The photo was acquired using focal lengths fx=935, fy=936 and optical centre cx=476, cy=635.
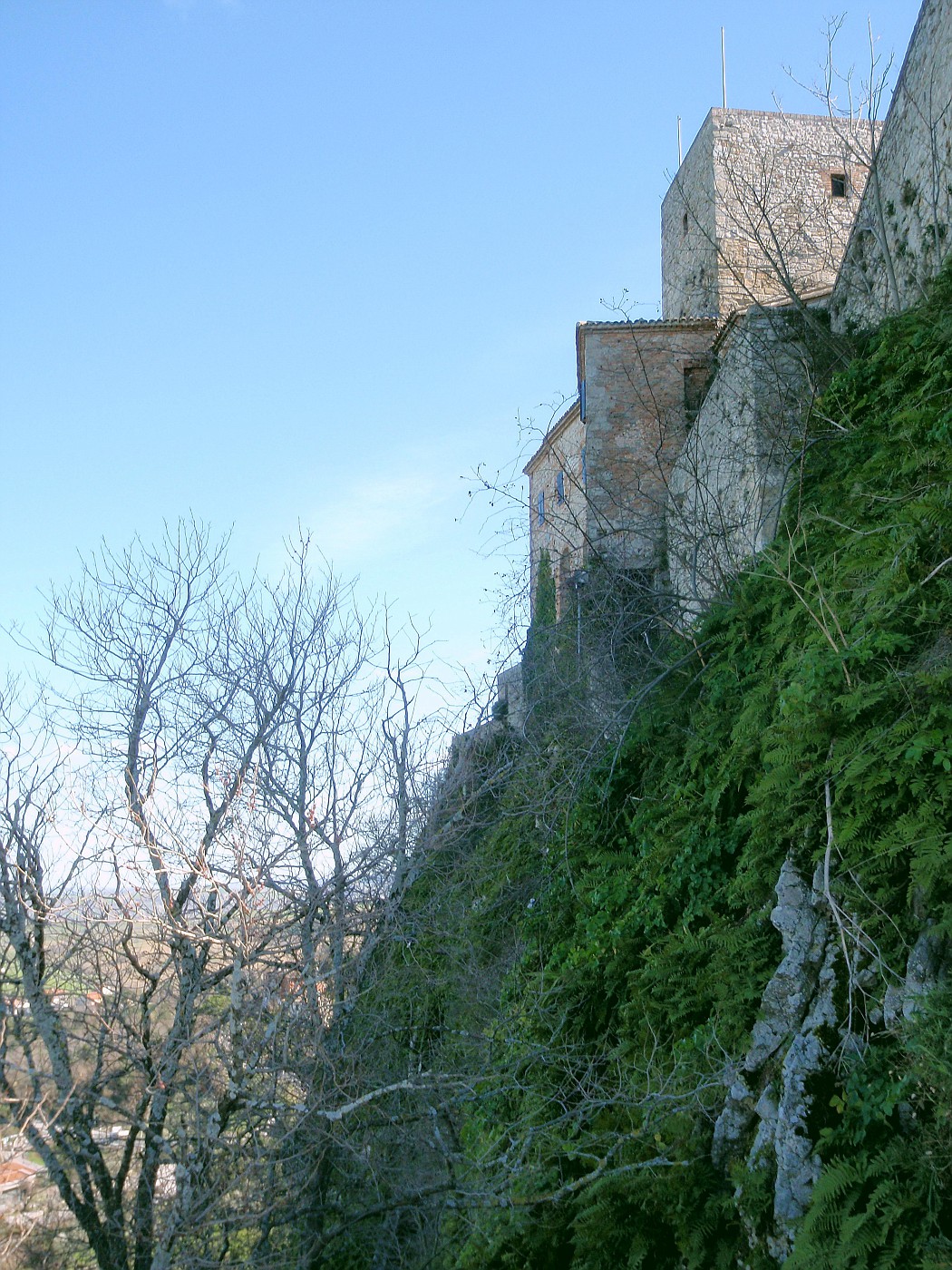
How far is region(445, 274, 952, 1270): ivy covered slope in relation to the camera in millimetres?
4266

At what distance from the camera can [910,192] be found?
29.2 feet

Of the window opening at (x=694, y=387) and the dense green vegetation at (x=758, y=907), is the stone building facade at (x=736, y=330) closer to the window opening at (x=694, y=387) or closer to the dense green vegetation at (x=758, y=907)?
the window opening at (x=694, y=387)

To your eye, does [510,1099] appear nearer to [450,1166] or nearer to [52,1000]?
[450,1166]

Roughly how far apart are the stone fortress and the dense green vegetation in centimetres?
113

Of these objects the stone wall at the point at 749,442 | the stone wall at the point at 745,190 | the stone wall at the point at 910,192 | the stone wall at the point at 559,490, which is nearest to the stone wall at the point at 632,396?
the stone wall at the point at 559,490

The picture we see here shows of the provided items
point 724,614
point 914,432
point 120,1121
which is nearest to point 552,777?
point 724,614

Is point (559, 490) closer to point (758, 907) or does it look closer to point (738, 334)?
point (738, 334)

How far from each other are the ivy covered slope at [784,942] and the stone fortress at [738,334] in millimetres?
1176

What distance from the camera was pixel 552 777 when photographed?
1134 cm

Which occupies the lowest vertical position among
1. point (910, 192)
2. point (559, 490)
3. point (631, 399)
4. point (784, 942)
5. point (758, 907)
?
point (784, 942)

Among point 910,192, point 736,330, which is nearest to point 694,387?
point 736,330

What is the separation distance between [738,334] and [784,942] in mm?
7354

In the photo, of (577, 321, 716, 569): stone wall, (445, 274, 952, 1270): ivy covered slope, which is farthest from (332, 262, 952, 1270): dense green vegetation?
(577, 321, 716, 569): stone wall

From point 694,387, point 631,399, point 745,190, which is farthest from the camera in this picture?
point 745,190
